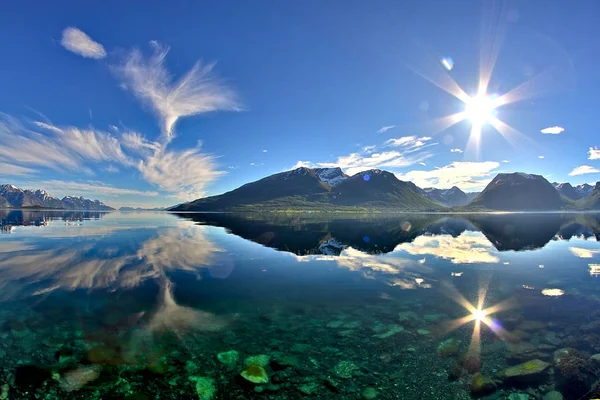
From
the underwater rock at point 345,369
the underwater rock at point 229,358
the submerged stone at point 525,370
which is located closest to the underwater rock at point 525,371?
the submerged stone at point 525,370

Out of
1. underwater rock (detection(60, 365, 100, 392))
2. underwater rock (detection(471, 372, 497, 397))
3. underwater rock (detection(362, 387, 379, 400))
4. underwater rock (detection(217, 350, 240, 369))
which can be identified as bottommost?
underwater rock (detection(471, 372, 497, 397))

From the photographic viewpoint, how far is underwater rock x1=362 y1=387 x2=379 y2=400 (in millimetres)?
12641

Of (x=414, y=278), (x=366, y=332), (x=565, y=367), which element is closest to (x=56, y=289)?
(x=366, y=332)

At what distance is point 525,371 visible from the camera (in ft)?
46.9

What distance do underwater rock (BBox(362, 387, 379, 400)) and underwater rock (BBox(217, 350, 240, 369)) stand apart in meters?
6.58

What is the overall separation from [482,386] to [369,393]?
211 inches

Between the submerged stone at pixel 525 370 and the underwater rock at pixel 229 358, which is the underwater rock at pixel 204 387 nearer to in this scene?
the underwater rock at pixel 229 358

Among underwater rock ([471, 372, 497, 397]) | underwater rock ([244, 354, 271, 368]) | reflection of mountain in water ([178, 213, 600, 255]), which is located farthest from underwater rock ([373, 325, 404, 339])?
reflection of mountain in water ([178, 213, 600, 255])

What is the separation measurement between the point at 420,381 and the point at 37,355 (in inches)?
795

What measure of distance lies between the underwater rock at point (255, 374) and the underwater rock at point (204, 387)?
1447 millimetres

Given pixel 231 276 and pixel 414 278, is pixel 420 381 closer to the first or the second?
pixel 414 278

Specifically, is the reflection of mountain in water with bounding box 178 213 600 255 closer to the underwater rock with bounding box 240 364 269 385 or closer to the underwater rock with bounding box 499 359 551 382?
the underwater rock with bounding box 240 364 269 385

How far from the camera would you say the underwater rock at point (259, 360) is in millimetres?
15012

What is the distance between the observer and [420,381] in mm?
13719
